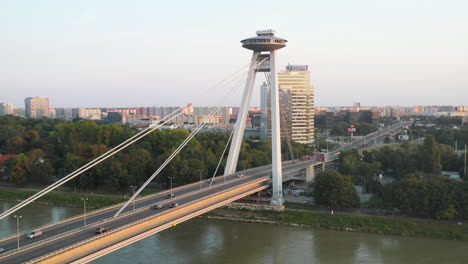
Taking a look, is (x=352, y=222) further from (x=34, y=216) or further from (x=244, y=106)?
(x=34, y=216)

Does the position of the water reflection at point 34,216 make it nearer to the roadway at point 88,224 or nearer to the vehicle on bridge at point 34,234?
the roadway at point 88,224

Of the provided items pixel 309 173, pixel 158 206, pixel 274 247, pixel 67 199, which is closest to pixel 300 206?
pixel 274 247

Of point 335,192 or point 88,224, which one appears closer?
point 88,224

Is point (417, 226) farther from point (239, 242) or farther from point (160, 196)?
point (160, 196)

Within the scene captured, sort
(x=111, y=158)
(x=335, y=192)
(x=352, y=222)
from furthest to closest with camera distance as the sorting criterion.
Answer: (x=111, y=158) < (x=335, y=192) < (x=352, y=222)

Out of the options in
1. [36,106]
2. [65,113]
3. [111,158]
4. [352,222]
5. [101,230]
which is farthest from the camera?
[65,113]

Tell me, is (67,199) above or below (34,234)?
below

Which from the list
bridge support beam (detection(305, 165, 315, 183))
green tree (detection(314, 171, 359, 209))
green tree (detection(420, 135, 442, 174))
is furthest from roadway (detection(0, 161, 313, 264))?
green tree (detection(420, 135, 442, 174))
